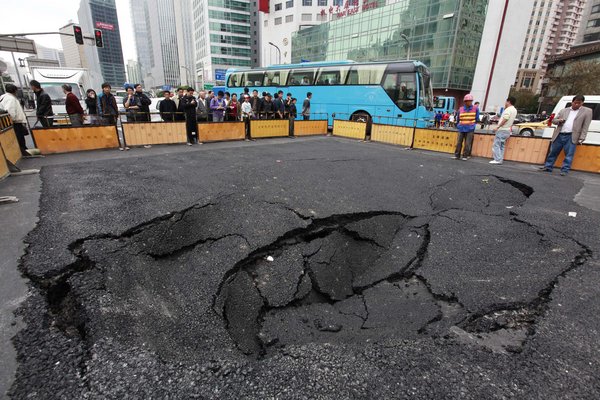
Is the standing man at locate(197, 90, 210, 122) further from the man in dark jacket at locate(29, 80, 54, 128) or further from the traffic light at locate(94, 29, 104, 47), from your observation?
the traffic light at locate(94, 29, 104, 47)

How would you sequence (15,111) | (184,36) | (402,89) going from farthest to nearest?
(184,36), (402,89), (15,111)

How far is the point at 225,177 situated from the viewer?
21.1 ft

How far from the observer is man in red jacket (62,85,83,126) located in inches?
361

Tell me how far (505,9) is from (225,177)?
163 feet

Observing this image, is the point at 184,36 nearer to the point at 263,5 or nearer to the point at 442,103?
the point at 263,5

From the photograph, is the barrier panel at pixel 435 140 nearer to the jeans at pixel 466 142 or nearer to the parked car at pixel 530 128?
the jeans at pixel 466 142

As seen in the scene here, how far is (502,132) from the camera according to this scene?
882 cm

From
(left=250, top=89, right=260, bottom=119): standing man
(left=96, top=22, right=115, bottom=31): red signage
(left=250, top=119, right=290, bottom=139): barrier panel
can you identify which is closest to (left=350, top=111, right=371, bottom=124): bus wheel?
(left=250, top=119, right=290, bottom=139): barrier panel

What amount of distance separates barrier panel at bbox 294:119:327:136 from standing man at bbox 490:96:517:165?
7.91 m

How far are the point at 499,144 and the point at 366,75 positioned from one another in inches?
308

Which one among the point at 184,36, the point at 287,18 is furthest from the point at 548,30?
the point at 184,36

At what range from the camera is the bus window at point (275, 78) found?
18.0m

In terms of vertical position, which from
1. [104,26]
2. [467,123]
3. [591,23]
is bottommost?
[467,123]

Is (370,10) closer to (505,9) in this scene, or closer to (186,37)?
(505,9)
